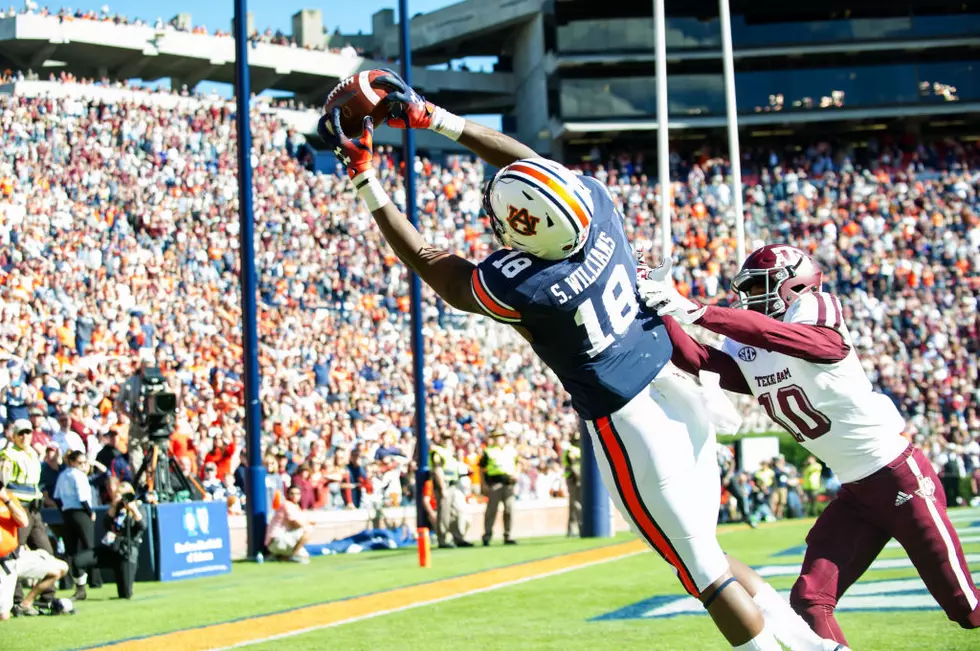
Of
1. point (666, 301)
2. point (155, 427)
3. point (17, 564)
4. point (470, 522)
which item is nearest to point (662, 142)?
point (155, 427)

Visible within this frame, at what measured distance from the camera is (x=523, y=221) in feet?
13.5

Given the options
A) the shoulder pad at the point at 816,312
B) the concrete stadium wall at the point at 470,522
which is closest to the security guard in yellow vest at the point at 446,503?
the concrete stadium wall at the point at 470,522

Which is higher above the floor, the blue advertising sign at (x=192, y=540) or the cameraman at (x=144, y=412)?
the cameraman at (x=144, y=412)

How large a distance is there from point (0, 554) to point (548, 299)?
641 centimetres

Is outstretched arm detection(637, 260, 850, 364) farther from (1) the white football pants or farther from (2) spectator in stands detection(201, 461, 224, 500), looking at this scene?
(2) spectator in stands detection(201, 461, 224, 500)

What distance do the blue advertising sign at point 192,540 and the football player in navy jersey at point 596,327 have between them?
8.91 meters

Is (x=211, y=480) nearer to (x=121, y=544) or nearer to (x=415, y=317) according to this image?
(x=415, y=317)

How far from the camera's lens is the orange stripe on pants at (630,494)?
427 centimetres

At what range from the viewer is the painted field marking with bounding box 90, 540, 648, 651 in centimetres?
755

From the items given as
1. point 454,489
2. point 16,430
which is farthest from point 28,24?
point 16,430

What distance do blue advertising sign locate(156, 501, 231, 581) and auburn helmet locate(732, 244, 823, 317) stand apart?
8.48 metres

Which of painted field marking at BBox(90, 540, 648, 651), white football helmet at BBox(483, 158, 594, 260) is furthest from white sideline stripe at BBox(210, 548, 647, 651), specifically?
white football helmet at BBox(483, 158, 594, 260)

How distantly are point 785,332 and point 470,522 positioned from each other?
12670 mm

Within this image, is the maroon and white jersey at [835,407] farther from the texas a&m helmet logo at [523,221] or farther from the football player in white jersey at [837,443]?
the texas a&m helmet logo at [523,221]
